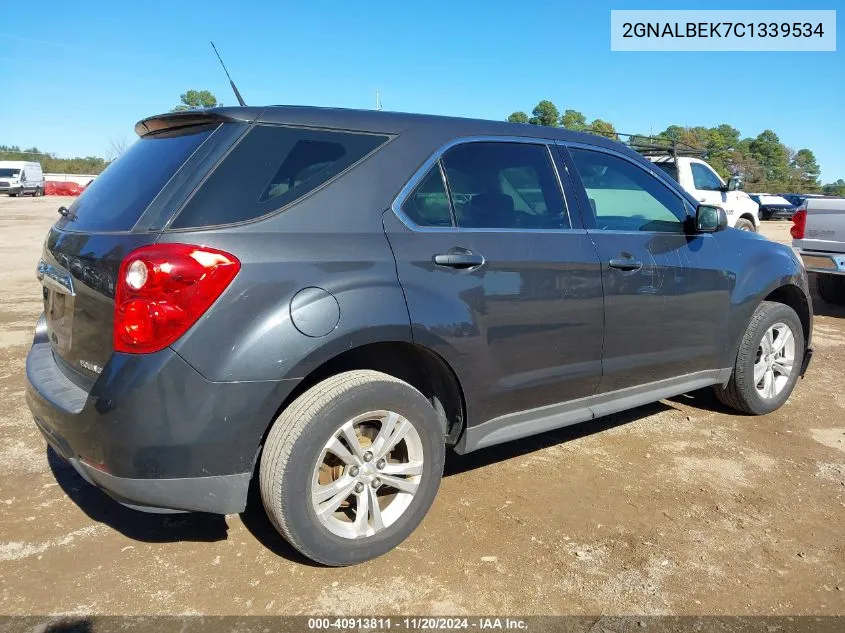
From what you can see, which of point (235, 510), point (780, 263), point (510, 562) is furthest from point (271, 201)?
point (780, 263)

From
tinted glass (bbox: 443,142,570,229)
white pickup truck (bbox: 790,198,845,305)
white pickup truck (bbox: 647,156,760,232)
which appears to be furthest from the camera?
white pickup truck (bbox: 647,156,760,232)

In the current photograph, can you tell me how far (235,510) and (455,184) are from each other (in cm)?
163

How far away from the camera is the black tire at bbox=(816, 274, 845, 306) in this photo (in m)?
8.62

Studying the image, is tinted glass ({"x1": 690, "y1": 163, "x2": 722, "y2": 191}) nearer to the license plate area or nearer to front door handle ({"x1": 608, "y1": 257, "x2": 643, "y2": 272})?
front door handle ({"x1": 608, "y1": 257, "x2": 643, "y2": 272})

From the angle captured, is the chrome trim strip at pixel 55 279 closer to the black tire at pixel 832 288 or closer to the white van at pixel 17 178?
the black tire at pixel 832 288

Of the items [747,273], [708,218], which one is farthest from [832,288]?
[708,218]

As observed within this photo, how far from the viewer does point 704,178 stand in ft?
43.7

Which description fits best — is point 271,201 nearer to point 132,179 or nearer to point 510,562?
point 132,179

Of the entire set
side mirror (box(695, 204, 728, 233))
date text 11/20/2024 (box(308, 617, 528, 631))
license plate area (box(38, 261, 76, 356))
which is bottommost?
date text 11/20/2024 (box(308, 617, 528, 631))

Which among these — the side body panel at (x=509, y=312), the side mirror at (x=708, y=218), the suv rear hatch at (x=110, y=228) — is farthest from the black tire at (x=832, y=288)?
the suv rear hatch at (x=110, y=228)

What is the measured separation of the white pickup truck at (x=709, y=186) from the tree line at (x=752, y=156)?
3818cm

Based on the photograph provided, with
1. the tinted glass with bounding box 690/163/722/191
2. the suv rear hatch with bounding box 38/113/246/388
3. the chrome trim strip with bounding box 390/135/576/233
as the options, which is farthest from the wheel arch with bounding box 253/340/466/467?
the tinted glass with bounding box 690/163/722/191

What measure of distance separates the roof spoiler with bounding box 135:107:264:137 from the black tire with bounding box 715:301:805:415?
3.27 meters

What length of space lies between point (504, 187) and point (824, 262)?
20.7 ft
